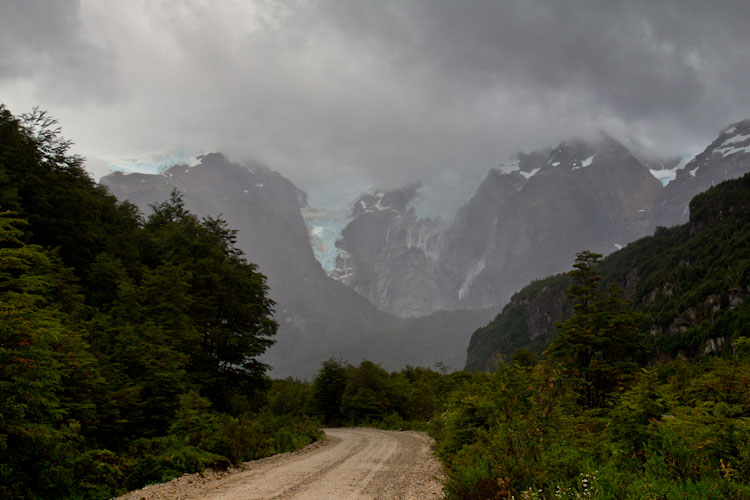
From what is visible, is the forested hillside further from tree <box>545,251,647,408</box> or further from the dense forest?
tree <box>545,251,647,408</box>

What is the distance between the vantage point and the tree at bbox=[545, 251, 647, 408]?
18.2 metres

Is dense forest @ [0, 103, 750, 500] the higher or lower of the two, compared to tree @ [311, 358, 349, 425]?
higher

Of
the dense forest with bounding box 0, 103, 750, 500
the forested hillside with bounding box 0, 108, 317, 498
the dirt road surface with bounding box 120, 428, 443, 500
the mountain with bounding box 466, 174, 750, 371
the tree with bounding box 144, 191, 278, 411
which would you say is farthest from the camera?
the mountain with bounding box 466, 174, 750, 371

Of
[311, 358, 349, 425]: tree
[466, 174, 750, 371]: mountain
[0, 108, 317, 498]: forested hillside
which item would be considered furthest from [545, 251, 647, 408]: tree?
[466, 174, 750, 371]: mountain

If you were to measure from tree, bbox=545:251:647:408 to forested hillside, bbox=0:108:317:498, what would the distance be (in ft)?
45.1

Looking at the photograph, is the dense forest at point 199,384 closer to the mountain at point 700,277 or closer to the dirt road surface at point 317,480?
the dirt road surface at point 317,480

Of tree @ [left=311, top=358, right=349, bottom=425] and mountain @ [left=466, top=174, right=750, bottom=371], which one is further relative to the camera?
mountain @ [left=466, top=174, right=750, bottom=371]

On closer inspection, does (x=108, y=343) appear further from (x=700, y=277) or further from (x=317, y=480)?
(x=700, y=277)

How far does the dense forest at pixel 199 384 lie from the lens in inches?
328

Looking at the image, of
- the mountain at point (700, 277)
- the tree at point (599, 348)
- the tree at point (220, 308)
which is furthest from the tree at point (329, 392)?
the mountain at point (700, 277)

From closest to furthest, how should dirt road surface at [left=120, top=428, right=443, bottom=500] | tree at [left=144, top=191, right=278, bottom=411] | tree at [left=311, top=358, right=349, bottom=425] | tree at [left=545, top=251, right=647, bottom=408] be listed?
1. dirt road surface at [left=120, top=428, right=443, bottom=500]
2. tree at [left=545, top=251, right=647, bottom=408]
3. tree at [left=144, top=191, right=278, bottom=411]
4. tree at [left=311, top=358, right=349, bottom=425]

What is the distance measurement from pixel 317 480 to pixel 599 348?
42.2 feet

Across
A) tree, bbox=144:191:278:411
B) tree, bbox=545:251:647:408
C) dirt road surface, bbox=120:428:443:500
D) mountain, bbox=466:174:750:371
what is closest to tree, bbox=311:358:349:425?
tree, bbox=144:191:278:411

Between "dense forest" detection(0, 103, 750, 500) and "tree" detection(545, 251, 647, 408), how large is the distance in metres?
0.09
